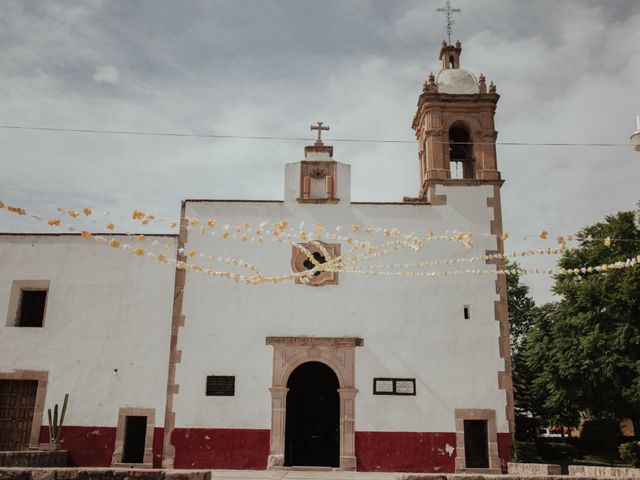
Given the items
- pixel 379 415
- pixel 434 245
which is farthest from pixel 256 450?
pixel 434 245

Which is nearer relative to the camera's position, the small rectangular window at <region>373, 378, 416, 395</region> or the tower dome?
the small rectangular window at <region>373, 378, 416, 395</region>

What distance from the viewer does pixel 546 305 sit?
69.1 feet

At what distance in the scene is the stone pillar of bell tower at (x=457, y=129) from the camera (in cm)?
1633

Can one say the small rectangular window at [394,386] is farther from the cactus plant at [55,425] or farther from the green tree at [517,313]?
the green tree at [517,313]

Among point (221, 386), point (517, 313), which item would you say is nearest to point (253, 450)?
point (221, 386)

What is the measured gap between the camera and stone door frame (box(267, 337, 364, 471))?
14219mm

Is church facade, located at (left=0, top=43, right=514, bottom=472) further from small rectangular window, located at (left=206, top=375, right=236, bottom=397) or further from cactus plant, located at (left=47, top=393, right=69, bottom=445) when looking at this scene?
cactus plant, located at (left=47, top=393, right=69, bottom=445)

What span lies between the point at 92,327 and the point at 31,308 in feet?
6.32

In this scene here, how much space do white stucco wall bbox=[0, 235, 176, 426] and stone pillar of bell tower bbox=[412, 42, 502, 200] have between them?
7593 millimetres

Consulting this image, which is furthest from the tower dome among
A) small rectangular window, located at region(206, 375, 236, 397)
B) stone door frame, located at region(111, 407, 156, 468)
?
stone door frame, located at region(111, 407, 156, 468)

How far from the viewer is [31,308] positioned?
623 inches

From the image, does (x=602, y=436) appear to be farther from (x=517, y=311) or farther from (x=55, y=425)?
(x=55, y=425)

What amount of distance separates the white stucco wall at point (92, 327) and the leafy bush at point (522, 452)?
8586 millimetres

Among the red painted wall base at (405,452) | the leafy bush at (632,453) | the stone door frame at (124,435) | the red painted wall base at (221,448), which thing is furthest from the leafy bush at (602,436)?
the stone door frame at (124,435)
